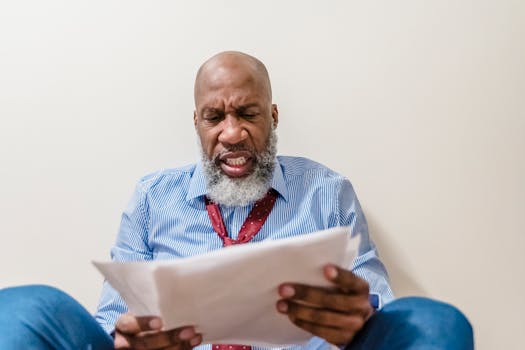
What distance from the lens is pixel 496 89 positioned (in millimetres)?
1357

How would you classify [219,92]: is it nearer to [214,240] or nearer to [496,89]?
[214,240]

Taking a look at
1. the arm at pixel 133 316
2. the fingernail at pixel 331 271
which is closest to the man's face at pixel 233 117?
the arm at pixel 133 316

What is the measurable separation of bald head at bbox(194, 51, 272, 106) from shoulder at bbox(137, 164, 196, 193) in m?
0.18

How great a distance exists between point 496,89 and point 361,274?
60 cm

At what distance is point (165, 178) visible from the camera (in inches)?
51.5

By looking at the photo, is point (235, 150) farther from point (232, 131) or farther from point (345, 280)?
point (345, 280)

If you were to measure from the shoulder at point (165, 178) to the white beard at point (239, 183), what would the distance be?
92 mm

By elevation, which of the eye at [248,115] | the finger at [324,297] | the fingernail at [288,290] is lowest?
the finger at [324,297]

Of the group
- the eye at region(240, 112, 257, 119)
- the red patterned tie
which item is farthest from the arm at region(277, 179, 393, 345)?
the eye at region(240, 112, 257, 119)

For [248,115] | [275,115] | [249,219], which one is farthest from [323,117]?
[249,219]

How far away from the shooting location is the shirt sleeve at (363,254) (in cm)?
114

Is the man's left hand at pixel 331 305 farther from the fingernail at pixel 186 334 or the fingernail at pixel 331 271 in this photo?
the fingernail at pixel 186 334

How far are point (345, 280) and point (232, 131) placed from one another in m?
0.51

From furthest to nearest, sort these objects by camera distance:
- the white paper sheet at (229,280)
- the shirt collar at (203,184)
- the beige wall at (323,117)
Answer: the beige wall at (323,117) < the shirt collar at (203,184) < the white paper sheet at (229,280)
